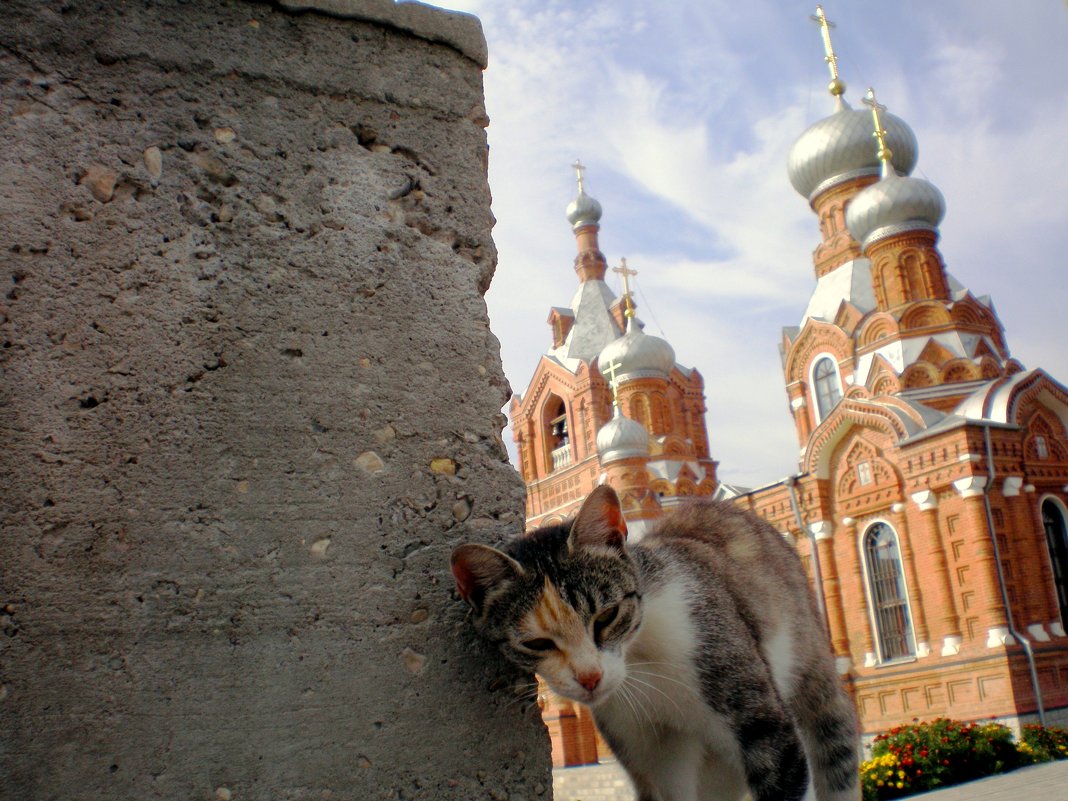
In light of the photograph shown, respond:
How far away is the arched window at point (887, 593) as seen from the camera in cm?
1902

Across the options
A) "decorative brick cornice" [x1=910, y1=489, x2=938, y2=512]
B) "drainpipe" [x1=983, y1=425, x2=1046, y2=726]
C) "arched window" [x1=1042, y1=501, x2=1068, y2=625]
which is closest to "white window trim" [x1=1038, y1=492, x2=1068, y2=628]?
"arched window" [x1=1042, y1=501, x2=1068, y2=625]

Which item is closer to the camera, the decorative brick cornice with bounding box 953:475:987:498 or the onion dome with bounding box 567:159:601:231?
the decorative brick cornice with bounding box 953:475:987:498

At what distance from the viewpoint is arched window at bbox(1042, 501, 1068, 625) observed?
60.1ft

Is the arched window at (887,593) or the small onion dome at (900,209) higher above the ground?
the small onion dome at (900,209)

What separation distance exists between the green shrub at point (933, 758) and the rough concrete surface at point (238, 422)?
10.6 metres

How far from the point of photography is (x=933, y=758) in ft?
38.4

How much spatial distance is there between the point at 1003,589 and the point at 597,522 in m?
17.6

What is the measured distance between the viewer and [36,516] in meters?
1.64

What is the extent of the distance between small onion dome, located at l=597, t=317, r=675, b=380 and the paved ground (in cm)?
1170

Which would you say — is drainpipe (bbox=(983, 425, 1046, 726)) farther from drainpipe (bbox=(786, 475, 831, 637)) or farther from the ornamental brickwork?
drainpipe (bbox=(786, 475, 831, 637))

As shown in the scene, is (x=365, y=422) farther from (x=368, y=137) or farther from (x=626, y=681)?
(x=626, y=681)

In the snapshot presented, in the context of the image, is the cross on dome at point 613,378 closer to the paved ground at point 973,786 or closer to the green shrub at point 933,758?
the paved ground at point 973,786

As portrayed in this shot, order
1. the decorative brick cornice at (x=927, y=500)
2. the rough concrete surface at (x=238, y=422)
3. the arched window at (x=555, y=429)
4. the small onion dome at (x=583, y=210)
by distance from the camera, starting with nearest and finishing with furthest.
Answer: the rough concrete surface at (x=238, y=422)
the decorative brick cornice at (x=927, y=500)
the arched window at (x=555, y=429)
the small onion dome at (x=583, y=210)

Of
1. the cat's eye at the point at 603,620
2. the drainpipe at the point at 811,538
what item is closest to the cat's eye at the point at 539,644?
the cat's eye at the point at 603,620
